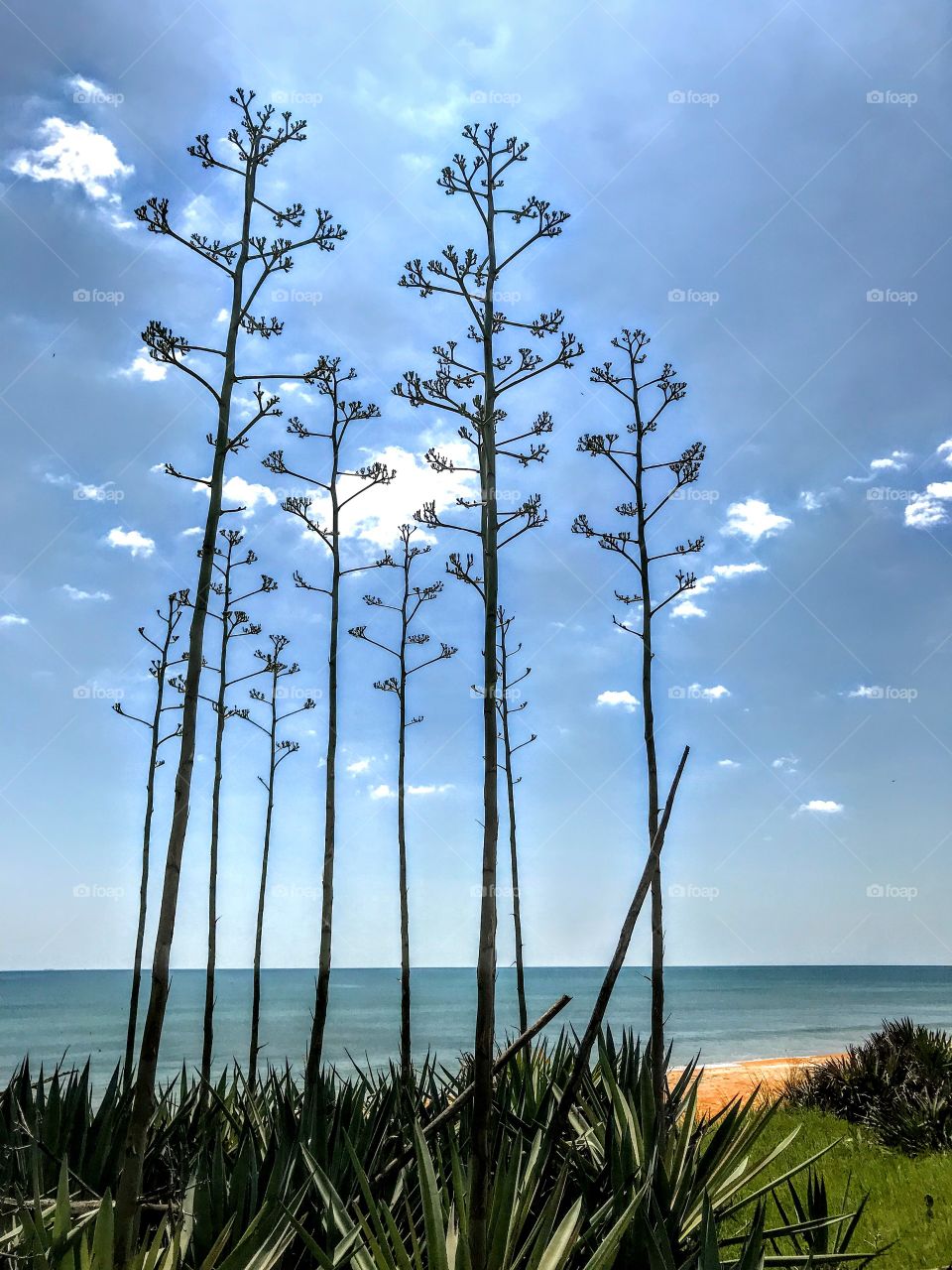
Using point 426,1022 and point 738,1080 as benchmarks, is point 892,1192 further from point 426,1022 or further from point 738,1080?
point 426,1022

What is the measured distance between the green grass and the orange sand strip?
4150 mm

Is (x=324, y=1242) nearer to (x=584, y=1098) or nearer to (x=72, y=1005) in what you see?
(x=584, y=1098)

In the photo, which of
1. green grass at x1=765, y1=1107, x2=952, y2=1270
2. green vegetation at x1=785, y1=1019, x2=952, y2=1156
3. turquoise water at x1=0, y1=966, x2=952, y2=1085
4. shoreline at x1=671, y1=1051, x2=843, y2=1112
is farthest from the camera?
turquoise water at x1=0, y1=966, x2=952, y2=1085

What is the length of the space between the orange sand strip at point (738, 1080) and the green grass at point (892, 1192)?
13.6 ft

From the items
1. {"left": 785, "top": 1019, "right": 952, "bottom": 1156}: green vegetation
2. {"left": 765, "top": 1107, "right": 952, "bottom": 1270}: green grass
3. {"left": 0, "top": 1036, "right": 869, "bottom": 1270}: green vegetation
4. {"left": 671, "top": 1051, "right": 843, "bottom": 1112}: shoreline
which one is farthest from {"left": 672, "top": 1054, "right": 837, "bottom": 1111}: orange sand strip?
{"left": 0, "top": 1036, "right": 869, "bottom": 1270}: green vegetation

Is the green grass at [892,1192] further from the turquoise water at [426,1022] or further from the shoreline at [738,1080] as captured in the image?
the turquoise water at [426,1022]

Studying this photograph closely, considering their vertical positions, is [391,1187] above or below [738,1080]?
above

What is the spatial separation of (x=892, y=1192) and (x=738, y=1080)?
10.9 meters

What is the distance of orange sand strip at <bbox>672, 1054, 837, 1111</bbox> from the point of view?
14.3 metres

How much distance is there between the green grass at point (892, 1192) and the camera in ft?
18.1

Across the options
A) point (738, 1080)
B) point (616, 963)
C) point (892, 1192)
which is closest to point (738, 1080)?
point (738, 1080)

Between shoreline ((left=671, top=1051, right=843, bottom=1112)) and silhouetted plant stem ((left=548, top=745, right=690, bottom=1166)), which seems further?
shoreline ((left=671, top=1051, right=843, bottom=1112))

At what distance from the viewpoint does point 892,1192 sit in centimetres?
690

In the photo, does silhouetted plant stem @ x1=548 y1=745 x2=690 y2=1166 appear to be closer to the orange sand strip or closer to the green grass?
the green grass
